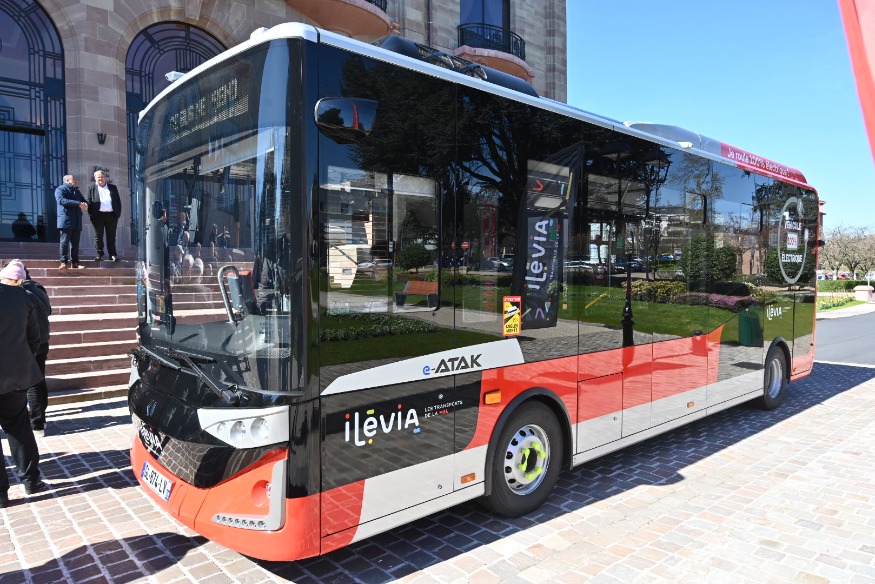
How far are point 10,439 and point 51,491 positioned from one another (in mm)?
537

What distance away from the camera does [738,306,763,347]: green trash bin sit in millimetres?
6738

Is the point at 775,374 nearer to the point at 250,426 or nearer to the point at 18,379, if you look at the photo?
the point at 250,426

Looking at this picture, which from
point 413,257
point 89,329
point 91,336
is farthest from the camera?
point 89,329

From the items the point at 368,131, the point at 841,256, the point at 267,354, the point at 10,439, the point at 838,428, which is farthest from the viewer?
the point at 841,256

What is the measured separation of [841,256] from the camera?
51375mm

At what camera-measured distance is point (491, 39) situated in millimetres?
20281

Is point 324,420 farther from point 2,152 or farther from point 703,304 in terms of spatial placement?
point 2,152

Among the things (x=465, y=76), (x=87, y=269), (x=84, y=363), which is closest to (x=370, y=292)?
(x=465, y=76)

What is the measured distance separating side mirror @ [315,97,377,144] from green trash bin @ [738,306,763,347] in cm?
554

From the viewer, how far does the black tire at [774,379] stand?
7.52m

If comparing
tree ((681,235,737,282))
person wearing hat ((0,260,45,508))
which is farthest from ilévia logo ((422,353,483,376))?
person wearing hat ((0,260,45,508))

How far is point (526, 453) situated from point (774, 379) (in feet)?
17.9

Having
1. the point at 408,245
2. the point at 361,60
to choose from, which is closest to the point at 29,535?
the point at 408,245

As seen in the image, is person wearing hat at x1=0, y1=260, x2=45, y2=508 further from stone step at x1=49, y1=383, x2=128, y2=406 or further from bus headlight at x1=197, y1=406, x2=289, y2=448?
stone step at x1=49, y1=383, x2=128, y2=406
